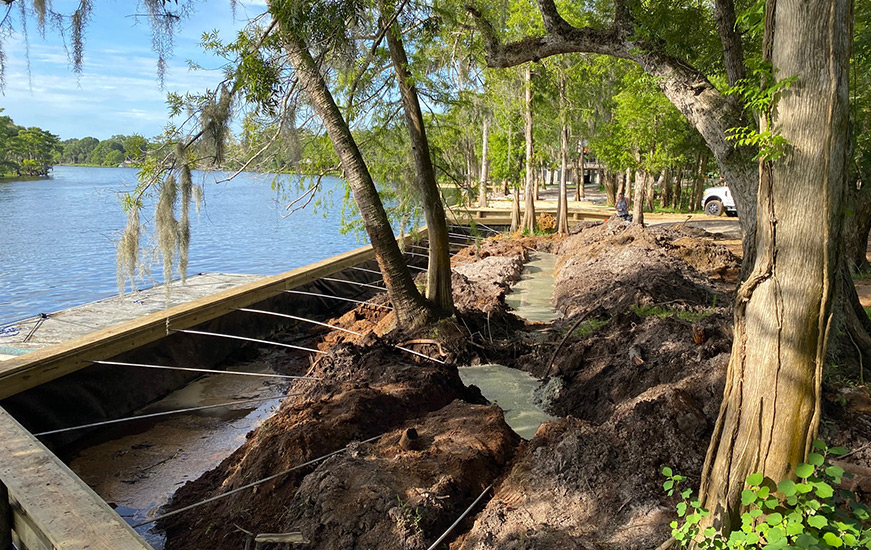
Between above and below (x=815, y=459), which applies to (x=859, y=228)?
above

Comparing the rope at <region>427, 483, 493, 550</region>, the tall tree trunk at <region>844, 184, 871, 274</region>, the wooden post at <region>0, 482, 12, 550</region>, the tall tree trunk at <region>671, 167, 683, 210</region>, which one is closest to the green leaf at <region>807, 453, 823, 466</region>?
the rope at <region>427, 483, 493, 550</region>

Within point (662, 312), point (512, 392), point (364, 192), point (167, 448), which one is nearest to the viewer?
point (167, 448)

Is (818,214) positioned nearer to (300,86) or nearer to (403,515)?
(403,515)

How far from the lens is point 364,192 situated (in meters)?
7.90

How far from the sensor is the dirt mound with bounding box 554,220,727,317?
983cm

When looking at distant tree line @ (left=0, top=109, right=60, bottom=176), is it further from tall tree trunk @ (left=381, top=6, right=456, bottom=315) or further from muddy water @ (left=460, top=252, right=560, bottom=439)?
muddy water @ (left=460, top=252, right=560, bottom=439)

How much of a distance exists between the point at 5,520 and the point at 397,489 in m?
2.06

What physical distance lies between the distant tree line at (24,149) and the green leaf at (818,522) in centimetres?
8746

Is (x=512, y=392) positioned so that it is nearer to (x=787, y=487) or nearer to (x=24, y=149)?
(x=787, y=487)

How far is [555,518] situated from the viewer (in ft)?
11.4

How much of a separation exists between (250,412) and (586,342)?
160 inches

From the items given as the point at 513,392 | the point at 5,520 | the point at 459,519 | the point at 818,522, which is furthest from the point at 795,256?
the point at 513,392

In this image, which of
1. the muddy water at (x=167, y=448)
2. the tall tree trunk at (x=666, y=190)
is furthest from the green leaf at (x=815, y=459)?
the tall tree trunk at (x=666, y=190)

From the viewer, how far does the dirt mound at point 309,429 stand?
407 centimetres
